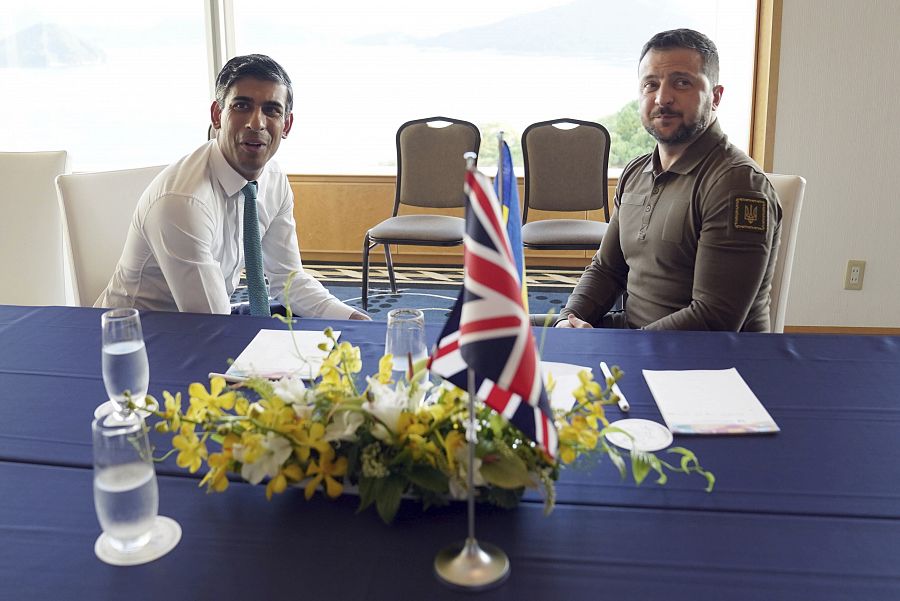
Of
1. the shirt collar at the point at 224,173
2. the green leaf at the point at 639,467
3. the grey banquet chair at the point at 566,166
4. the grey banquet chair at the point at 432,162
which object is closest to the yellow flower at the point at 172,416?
the green leaf at the point at 639,467

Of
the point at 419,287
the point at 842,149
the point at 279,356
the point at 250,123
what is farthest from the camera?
the point at 419,287

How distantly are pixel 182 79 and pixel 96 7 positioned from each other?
807mm

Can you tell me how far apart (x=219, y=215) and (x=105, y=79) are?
4.07 metres

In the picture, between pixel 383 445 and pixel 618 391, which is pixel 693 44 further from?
pixel 383 445

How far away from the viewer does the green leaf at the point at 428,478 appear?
40.1 inches

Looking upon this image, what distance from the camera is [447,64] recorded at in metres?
5.63

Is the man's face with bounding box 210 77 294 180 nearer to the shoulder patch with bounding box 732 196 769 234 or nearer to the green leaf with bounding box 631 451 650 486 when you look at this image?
the shoulder patch with bounding box 732 196 769 234

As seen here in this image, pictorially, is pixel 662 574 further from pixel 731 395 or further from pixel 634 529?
pixel 731 395

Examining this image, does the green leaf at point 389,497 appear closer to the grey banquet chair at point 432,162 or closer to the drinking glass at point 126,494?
the drinking glass at point 126,494

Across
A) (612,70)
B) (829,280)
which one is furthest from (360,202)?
(829,280)

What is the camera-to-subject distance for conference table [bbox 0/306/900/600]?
949 millimetres

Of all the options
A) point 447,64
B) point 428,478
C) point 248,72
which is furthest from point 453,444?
point 447,64

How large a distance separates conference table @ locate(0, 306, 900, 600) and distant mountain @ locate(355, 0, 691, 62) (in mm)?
4404

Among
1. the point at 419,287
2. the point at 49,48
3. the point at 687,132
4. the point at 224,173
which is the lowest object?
the point at 419,287
